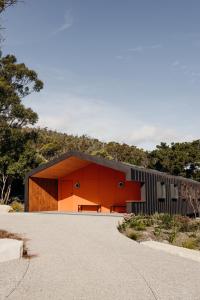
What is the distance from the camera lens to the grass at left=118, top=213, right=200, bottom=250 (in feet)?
37.1

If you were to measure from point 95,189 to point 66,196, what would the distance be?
2430 mm

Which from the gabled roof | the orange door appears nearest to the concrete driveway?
the gabled roof

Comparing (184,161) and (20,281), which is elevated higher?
(184,161)

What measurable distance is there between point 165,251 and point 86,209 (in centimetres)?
1653

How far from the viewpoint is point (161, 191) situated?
22.1 metres

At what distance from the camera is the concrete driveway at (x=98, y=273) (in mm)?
5363

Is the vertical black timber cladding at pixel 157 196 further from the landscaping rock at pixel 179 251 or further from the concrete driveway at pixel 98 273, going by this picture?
the concrete driveway at pixel 98 273

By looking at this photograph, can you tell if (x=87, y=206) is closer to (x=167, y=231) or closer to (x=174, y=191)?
(x=174, y=191)

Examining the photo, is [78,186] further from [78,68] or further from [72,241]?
[72,241]

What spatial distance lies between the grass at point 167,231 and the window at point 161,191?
16.9ft

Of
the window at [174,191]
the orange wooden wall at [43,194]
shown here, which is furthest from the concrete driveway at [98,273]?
the window at [174,191]

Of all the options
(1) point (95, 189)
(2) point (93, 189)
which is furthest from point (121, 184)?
(2) point (93, 189)

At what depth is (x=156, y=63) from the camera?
17.4m

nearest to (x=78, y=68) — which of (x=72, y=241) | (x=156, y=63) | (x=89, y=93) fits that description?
(x=89, y=93)
